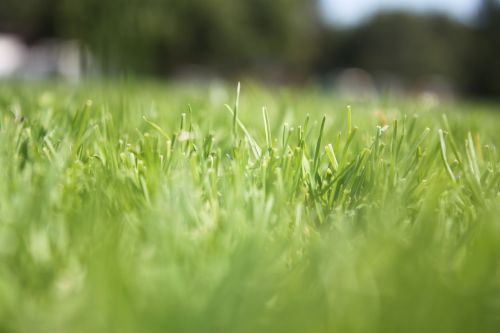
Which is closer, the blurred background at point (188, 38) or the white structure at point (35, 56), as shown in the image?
the blurred background at point (188, 38)

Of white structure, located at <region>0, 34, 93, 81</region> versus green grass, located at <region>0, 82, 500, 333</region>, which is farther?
white structure, located at <region>0, 34, 93, 81</region>

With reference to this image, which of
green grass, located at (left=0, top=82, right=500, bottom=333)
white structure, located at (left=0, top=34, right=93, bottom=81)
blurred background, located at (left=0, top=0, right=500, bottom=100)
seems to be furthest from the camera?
white structure, located at (left=0, top=34, right=93, bottom=81)

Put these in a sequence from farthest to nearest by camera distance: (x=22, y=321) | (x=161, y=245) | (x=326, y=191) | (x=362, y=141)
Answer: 1. (x=362, y=141)
2. (x=326, y=191)
3. (x=161, y=245)
4. (x=22, y=321)

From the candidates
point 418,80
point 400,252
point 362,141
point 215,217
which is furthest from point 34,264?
Result: point 418,80

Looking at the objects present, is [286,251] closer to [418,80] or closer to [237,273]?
[237,273]

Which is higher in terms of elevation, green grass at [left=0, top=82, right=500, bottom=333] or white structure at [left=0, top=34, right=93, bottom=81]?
green grass at [left=0, top=82, right=500, bottom=333]

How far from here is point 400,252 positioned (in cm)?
48

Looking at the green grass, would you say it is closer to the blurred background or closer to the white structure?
the blurred background

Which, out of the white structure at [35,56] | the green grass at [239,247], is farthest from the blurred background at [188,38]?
the green grass at [239,247]

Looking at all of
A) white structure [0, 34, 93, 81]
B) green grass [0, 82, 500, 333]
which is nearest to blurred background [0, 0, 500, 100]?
white structure [0, 34, 93, 81]

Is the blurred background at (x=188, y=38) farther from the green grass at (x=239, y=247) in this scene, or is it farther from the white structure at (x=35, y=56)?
the green grass at (x=239, y=247)

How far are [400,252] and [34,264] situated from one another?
0.33 metres

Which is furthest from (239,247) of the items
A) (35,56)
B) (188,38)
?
(35,56)

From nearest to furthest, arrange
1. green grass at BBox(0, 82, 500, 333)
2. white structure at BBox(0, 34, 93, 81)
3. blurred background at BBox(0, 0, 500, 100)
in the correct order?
1. green grass at BBox(0, 82, 500, 333)
2. blurred background at BBox(0, 0, 500, 100)
3. white structure at BBox(0, 34, 93, 81)
